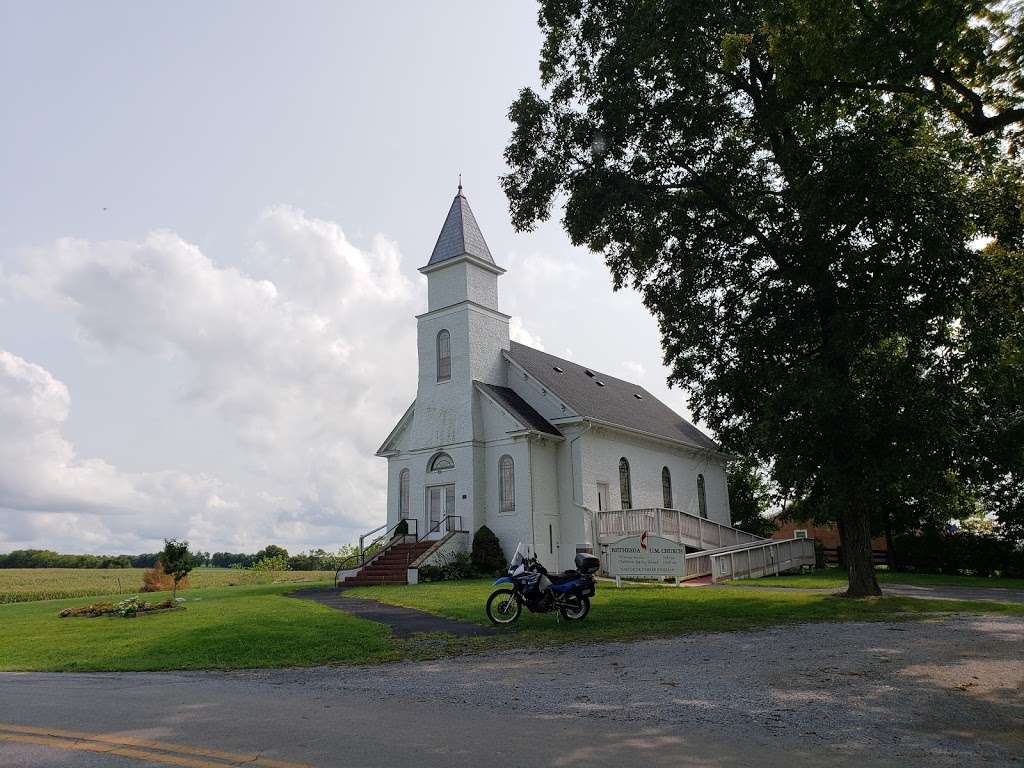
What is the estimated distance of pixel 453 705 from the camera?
695 centimetres

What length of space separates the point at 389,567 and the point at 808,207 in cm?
1845

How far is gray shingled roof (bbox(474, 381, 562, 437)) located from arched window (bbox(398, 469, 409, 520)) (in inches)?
209

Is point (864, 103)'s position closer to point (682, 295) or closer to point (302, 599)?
point (682, 295)

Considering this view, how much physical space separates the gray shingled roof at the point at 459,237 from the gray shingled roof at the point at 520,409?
553 centimetres

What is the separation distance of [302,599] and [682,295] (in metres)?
12.9

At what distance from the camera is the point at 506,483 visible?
93.4ft

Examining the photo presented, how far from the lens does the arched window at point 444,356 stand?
30.5 meters

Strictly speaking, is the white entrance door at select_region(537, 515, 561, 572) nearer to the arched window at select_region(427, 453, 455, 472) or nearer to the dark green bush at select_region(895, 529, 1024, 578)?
the arched window at select_region(427, 453, 455, 472)

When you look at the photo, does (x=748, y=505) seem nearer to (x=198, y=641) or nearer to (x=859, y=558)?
(x=859, y=558)

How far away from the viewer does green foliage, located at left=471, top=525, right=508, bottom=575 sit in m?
27.0

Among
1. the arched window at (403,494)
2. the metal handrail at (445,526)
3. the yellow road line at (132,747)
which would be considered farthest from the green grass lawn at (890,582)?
the yellow road line at (132,747)

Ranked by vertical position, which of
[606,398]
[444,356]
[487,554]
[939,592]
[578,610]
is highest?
[444,356]

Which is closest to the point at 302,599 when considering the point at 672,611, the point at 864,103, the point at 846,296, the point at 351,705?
the point at 672,611

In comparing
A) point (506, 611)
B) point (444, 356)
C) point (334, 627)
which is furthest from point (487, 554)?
point (334, 627)
